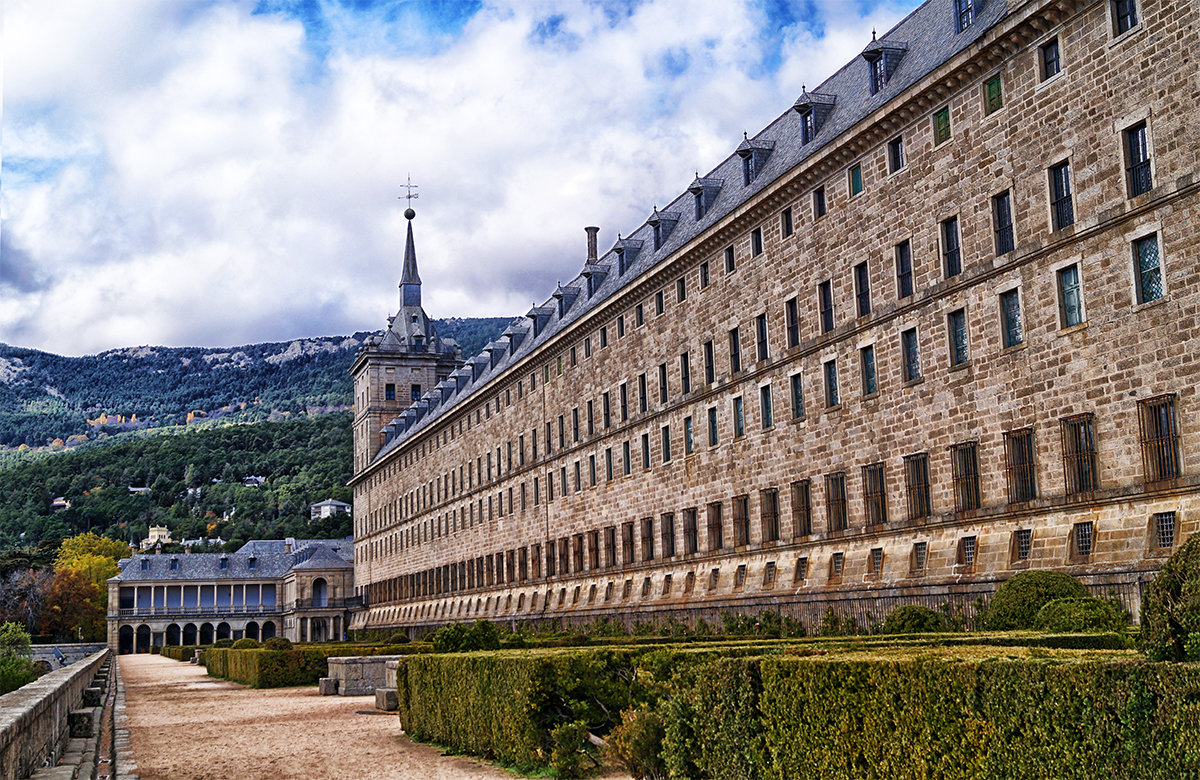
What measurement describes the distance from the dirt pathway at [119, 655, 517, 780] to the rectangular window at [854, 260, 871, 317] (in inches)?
713

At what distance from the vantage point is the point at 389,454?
97750 mm

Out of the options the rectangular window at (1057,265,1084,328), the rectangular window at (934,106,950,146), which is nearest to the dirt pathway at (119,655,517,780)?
the rectangular window at (1057,265,1084,328)

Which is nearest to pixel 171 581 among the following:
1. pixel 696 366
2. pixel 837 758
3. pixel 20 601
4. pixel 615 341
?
pixel 20 601

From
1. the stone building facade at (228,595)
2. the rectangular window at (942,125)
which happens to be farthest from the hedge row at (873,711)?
the stone building facade at (228,595)

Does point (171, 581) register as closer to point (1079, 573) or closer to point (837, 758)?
point (1079, 573)

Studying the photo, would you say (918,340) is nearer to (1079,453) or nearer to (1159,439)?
(1079,453)

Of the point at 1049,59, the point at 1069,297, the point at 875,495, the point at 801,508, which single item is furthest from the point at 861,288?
the point at 1049,59

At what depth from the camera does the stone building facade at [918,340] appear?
26.1 m

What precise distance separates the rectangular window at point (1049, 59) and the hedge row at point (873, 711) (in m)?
20.7

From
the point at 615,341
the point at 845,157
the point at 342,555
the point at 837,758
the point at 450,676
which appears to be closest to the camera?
the point at 837,758

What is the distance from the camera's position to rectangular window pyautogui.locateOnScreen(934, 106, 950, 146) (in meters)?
32.9

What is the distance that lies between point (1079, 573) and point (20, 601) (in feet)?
387

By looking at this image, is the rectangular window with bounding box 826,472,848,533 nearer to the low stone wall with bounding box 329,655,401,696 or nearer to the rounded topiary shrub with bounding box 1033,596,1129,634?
the low stone wall with bounding box 329,655,401,696

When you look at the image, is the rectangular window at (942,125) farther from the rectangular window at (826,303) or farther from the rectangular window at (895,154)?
the rectangular window at (826,303)
